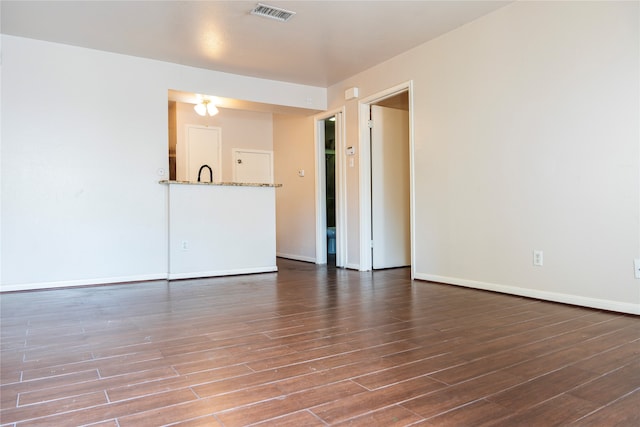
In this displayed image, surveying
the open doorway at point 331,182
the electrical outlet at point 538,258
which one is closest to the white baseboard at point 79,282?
the open doorway at point 331,182

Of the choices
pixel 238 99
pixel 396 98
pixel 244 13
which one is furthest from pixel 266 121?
pixel 244 13

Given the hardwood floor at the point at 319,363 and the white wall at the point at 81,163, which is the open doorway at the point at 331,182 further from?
the hardwood floor at the point at 319,363

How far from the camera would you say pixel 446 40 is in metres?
3.94

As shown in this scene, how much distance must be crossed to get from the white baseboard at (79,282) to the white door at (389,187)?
2575 millimetres

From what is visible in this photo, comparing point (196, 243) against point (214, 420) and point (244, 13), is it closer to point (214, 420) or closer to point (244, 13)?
point (244, 13)

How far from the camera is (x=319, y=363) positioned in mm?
1845

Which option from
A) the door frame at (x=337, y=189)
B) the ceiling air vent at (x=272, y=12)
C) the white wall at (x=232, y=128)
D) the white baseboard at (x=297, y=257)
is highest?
the ceiling air vent at (x=272, y=12)

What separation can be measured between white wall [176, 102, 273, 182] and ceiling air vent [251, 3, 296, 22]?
Answer: 140 inches

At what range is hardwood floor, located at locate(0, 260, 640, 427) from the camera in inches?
54.1

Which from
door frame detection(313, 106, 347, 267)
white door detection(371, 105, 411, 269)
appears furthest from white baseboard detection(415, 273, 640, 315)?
door frame detection(313, 106, 347, 267)

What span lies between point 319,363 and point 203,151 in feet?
18.2

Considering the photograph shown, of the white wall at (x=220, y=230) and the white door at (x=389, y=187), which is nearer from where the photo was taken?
the white wall at (x=220, y=230)

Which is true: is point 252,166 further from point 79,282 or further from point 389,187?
point 79,282

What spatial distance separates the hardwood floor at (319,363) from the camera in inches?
54.1
